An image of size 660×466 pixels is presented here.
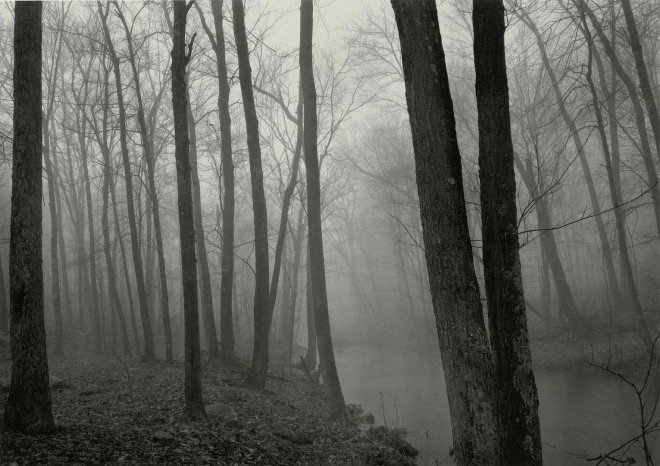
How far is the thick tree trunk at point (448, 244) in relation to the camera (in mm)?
3678

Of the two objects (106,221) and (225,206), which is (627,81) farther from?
(106,221)

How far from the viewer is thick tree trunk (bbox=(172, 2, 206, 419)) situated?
22.8ft

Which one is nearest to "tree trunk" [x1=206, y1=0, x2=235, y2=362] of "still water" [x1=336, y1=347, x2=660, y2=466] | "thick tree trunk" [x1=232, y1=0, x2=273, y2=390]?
"thick tree trunk" [x1=232, y1=0, x2=273, y2=390]

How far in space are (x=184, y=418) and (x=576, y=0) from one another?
13.0m

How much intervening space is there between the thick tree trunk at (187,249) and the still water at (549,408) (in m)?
3.76

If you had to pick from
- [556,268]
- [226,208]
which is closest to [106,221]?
[226,208]

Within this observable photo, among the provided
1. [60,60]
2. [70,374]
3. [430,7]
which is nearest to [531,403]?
[430,7]

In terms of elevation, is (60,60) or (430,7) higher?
(60,60)

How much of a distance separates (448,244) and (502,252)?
0.95m

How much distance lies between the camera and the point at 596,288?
2373cm

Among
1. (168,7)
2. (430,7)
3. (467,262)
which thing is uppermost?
(168,7)

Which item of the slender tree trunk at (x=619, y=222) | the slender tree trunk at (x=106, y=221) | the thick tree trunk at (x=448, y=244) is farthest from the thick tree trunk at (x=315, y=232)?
the slender tree trunk at (x=106, y=221)

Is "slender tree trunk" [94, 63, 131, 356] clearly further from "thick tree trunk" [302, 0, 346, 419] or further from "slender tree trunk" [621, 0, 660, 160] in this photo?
"slender tree trunk" [621, 0, 660, 160]

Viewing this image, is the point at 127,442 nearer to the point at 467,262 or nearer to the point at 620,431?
the point at 467,262
